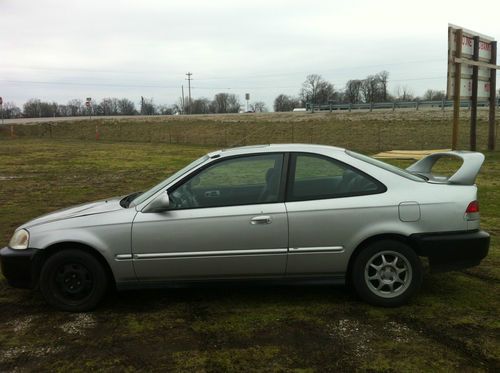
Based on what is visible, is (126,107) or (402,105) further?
(126,107)

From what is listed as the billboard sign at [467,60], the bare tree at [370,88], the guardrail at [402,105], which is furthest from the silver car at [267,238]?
the bare tree at [370,88]

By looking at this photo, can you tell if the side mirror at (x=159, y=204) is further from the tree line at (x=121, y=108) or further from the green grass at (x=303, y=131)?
the tree line at (x=121, y=108)

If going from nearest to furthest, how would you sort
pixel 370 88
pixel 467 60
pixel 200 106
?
pixel 467 60
pixel 370 88
pixel 200 106

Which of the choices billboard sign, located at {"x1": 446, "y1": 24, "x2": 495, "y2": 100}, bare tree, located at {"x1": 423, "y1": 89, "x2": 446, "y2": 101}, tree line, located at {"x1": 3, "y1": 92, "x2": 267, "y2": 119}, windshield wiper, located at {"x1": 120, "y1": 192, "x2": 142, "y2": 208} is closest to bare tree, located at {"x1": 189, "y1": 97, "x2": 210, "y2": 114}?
tree line, located at {"x1": 3, "y1": 92, "x2": 267, "y2": 119}

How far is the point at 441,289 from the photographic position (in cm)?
481

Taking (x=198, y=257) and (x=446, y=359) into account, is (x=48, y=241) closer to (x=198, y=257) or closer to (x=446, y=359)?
(x=198, y=257)

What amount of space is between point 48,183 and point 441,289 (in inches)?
446

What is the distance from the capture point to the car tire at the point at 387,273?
4.27 m

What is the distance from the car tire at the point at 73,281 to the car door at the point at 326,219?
1705mm

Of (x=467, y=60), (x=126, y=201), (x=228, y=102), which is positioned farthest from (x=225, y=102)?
(x=126, y=201)

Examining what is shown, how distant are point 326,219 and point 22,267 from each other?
2.72 meters

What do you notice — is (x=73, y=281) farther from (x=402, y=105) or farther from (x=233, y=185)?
(x=402, y=105)

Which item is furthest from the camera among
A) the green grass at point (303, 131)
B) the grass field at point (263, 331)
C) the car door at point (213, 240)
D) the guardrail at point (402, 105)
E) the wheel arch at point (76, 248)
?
the guardrail at point (402, 105)

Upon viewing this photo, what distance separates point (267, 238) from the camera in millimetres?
4230
